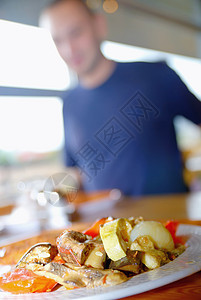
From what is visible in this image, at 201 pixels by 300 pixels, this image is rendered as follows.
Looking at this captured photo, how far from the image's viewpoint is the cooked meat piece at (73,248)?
0.38 meters

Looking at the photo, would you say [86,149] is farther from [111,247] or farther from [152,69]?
[152,69]

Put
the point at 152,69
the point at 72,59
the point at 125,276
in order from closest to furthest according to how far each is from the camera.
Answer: the point at 125,276
the point at 152,69
the point at 72,59

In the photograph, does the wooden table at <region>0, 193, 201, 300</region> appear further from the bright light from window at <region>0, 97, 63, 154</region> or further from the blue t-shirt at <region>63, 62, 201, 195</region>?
the bright light from window at <region>0, 97, 63, 154</region>

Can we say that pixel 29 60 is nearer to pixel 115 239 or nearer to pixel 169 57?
pixel 169 57

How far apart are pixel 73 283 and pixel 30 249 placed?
0.30ft

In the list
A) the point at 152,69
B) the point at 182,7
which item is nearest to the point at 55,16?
the point at 152,69

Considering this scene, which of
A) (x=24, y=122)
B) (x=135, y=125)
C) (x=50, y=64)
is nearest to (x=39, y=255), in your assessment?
(x=135, y=125)

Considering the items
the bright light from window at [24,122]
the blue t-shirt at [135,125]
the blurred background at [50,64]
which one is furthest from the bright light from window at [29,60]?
the blue t-shirt at [135,125]

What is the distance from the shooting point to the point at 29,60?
2.85 metres

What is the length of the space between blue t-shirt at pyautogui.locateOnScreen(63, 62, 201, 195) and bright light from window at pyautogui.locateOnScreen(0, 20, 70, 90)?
1.10 metres

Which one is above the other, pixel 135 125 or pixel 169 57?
pixel 169 57

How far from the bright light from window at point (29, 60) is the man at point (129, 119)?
89 cm

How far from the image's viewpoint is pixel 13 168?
3.70 m

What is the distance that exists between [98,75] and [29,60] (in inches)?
48.8
